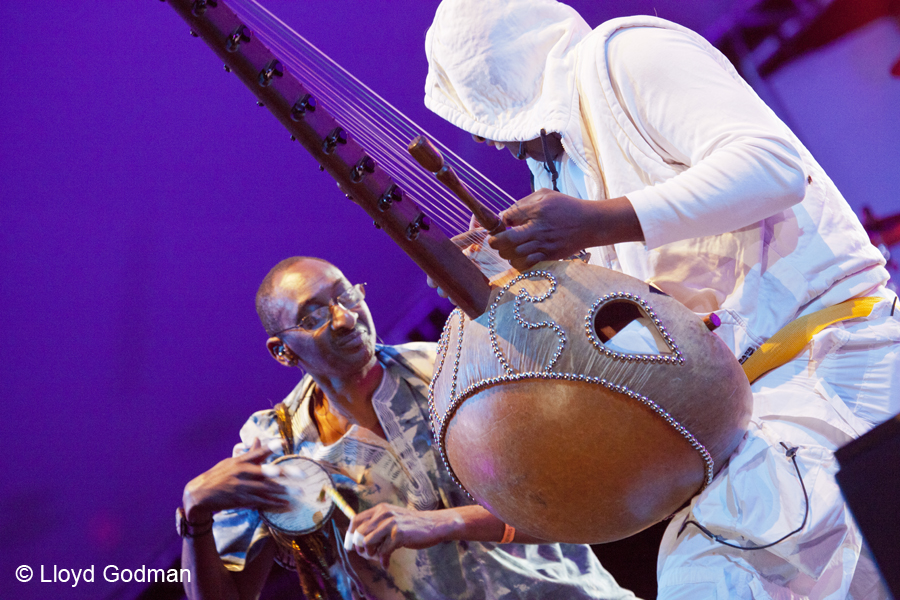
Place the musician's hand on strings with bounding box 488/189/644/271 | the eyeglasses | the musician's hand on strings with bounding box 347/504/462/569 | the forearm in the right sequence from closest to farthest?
the musician's hand on strings with bounding box 488/189/644/271, the musician's hand on strings with bounding box 347/504/462/569, the forearm, the eyeglasses

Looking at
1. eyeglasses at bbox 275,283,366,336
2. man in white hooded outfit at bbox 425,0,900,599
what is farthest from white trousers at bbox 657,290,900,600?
eyeglasses at bbox 275,283,366,336

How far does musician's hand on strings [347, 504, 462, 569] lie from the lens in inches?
86.5

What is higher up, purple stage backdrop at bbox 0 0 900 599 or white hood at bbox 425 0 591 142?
purple stage backdrop at bbox 0 0 900 599

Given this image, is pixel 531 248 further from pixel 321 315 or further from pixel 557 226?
pixel 321 315

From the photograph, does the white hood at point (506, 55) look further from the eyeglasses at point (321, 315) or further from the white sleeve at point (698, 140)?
the eyeglasses at point (321, 315)

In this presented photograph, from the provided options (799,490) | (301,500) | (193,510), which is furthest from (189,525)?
(799,490)

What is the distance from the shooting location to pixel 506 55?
161cm

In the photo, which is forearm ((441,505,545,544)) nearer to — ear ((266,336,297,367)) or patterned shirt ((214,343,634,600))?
patterned shirt ((214,343,634,600))

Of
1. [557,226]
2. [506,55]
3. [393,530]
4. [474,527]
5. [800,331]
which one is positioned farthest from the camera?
[474,527]

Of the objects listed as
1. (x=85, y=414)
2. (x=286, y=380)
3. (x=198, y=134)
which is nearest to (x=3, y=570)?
(x=85, y=414)

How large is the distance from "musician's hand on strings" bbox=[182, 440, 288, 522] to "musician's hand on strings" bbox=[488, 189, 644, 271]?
1626 mm

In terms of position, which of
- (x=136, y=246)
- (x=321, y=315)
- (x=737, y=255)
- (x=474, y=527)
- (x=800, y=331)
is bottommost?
(x=800, y=331)

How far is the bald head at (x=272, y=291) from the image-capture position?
2.71 meters

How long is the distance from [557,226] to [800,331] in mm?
507
